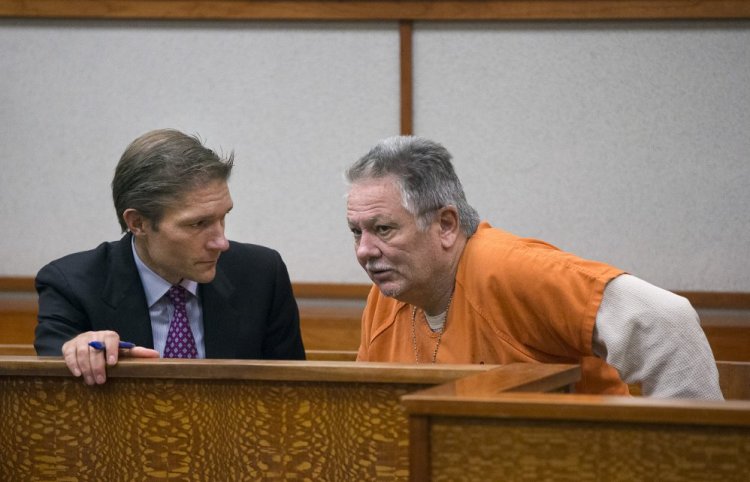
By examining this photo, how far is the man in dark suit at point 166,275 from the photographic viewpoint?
99.7 inches

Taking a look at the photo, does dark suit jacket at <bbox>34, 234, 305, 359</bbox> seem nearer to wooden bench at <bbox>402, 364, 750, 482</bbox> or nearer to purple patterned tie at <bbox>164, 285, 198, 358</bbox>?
purple patterned tie at <bbox>164, 285, 198, 358</bbox>

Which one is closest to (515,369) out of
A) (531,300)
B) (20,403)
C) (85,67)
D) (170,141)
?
(531,300)

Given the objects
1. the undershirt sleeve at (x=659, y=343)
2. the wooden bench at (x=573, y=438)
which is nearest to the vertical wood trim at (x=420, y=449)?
the wooden bench at (x=573, y=438)

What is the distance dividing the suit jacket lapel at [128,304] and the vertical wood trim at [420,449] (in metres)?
1.17

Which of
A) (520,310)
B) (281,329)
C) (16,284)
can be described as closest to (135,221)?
(281,329)

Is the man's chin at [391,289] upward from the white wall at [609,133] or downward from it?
downward

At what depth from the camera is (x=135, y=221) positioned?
262cm

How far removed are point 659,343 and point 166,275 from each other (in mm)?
1163

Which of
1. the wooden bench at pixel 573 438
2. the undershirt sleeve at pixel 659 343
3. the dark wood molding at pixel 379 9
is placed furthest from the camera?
the dark wood molding at pixel 379 9

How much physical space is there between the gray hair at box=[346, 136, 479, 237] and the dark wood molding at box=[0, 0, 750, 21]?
173 centimetres

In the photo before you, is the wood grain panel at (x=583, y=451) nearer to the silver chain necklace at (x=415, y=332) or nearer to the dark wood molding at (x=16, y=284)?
the silver chain necklace at (x=415, y=332)

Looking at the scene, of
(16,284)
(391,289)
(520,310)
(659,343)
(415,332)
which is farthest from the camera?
(16,284)

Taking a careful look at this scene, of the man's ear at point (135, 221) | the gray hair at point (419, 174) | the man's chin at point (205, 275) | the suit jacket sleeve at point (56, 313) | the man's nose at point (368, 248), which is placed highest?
the gray hair at point (419, 174)

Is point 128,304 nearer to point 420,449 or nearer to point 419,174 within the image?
point 419,174
